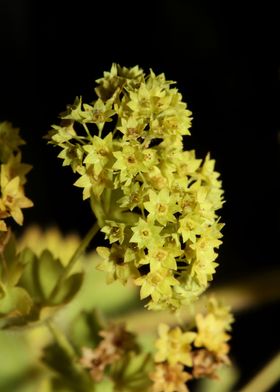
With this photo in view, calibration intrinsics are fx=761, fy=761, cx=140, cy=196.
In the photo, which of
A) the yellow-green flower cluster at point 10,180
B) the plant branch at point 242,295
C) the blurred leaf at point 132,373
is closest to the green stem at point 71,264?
the yellow-green flower cluster at point 10,180

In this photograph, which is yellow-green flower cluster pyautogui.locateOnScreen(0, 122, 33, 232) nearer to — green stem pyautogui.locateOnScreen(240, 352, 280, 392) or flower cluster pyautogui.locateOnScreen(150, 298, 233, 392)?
flower cluster pyautogui.locateOnScreen(150, 298, 233, 392)

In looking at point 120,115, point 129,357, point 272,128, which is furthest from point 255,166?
point 120,115

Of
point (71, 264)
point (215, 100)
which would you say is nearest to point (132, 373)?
point (71, 264)

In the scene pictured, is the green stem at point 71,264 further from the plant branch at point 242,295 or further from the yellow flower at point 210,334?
the plant branch at point 242,295

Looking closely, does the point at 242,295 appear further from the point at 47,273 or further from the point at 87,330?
the point at 47,273

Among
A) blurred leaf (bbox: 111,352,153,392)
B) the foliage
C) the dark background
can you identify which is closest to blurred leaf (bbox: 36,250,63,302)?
the foliage

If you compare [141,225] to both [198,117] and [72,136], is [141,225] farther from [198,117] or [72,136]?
[198,117]
